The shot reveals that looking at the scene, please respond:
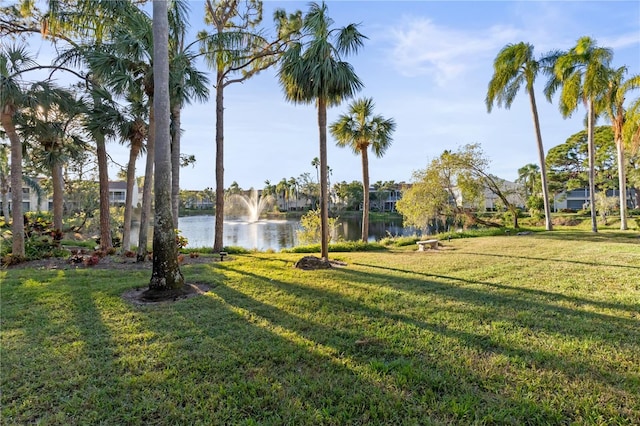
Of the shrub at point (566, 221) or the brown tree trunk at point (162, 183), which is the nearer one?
the brown tree trunk at point (162, 183)

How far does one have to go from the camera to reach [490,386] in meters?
2.49

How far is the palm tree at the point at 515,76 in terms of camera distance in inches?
655

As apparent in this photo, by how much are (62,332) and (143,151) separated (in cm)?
827

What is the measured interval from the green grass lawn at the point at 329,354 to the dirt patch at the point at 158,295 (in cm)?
21

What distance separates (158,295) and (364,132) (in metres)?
12.5

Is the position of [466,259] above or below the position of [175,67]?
below

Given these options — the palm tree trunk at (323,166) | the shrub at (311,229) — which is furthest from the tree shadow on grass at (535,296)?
the shrub at (311,229)

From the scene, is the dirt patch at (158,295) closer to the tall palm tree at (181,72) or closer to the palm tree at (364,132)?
the tall palm tree at (181,72)

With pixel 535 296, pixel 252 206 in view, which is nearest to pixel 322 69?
pixel 535 296

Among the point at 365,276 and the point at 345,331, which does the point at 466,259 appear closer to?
the point at 365,276

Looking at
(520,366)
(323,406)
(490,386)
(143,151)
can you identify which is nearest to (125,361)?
(323,406)

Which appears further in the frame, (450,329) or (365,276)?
(365,276)

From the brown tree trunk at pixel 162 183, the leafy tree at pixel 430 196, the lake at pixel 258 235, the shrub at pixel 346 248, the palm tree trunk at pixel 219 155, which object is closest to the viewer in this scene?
the brown tree trunk at pixel 162 183

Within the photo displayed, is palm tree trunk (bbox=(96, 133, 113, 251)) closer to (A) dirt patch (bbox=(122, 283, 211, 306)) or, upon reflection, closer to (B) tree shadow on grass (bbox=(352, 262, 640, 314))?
(A) dirt patch (bbox=(122, 283, 211, 306))
